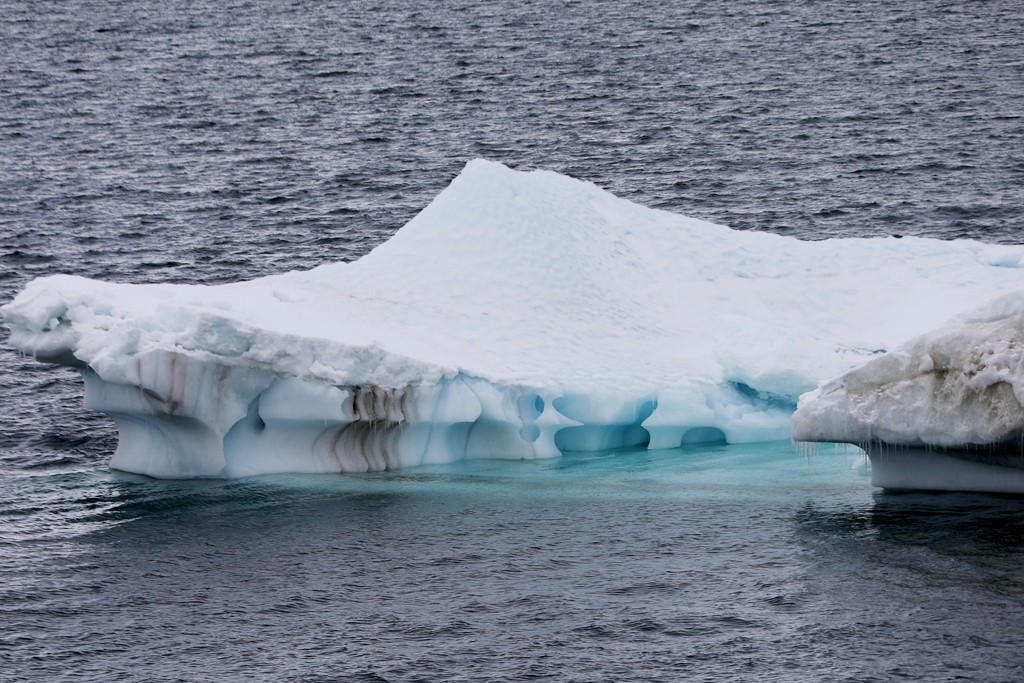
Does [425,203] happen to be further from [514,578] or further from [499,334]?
[514,578]

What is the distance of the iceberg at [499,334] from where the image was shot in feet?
40.0

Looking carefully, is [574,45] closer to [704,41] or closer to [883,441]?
[704,41]

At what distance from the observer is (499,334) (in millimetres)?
14375

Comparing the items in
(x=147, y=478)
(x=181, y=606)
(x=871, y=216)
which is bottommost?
(x=181, y=606)

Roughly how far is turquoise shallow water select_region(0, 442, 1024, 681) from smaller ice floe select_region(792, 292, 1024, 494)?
0.42m

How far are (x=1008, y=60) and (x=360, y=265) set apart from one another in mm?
31546

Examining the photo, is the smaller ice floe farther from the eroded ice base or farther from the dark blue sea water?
the dark blue sea water

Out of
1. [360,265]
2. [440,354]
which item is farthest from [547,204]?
[440,354]

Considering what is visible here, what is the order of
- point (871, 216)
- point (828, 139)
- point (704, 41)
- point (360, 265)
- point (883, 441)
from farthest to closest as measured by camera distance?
point (704, 41) < point (828, 139) < point (871, 216) < point (360, 265) < point (883, 441)

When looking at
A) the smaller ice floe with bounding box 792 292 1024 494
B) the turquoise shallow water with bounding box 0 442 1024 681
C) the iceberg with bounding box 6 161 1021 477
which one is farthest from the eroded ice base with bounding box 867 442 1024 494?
the iceberg with bounding box 6 161 1021 477

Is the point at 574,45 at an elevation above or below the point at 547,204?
above

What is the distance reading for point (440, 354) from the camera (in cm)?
1349

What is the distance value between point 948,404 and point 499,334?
5.78 meters

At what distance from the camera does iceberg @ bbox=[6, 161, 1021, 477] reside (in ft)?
40.0
